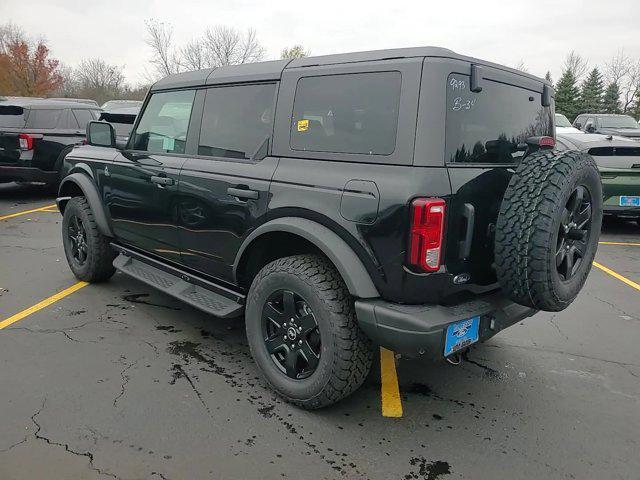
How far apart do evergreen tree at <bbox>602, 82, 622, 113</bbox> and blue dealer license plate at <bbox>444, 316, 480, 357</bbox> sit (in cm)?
5738

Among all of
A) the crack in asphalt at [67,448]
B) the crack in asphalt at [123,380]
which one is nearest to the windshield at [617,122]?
the crack in asphalt at [123,380]

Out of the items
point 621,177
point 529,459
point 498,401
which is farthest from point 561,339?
point 621,177

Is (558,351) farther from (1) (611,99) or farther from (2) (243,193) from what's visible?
(1) (611,99)

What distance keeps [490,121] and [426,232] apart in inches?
33.0

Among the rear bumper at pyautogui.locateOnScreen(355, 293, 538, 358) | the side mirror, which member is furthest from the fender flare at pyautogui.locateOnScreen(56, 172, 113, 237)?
the rear bumper at pyautogui.locateOnScreen(355, 293, 538, 358)

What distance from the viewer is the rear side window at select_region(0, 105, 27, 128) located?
866cm

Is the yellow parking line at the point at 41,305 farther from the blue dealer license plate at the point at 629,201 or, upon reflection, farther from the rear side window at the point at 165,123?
the blue dealer license plate at the point at 629,201

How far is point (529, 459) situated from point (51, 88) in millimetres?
53013

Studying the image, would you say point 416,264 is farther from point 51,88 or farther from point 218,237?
point 51,88

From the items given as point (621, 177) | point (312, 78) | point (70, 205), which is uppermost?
point (312, 78)

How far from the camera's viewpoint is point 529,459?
245cm

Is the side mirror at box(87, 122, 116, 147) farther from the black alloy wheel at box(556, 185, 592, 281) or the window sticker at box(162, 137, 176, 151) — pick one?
the black alloy wheel at box(556, 185, 592, 281)

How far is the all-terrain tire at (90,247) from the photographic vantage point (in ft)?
14.8

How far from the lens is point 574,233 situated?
8.63 ft
